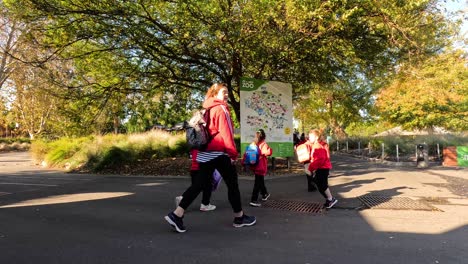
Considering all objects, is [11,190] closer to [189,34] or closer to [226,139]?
[189,34]

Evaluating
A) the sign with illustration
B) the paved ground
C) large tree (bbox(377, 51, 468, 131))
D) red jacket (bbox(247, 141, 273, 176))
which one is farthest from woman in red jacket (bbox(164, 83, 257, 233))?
large tree (bbox(377, 51, 468, 131))

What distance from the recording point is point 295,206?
22.5 ft

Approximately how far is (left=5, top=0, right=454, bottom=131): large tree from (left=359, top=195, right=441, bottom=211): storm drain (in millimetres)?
3966

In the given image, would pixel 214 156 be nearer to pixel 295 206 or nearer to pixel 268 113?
pixel 295 206

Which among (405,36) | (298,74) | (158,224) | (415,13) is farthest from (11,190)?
(415,13)

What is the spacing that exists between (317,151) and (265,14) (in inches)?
145

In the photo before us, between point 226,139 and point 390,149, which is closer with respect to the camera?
point 226,139

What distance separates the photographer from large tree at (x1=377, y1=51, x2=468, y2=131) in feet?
72.6

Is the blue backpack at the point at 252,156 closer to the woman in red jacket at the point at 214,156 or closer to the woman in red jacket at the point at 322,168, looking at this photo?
the woman in red jacket at the point at 322,168

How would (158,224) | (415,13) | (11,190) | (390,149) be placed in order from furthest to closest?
(390,149)
(415,13)
(11,190)
(158,224)

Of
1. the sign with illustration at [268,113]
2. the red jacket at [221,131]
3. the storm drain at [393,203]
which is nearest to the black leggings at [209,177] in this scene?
the red jacket at [221,131]

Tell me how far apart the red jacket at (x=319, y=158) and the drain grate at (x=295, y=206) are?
2.32 ft

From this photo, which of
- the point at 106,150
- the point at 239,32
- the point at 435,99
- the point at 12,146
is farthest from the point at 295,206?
the point at 12,146

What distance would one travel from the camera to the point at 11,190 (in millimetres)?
9211
